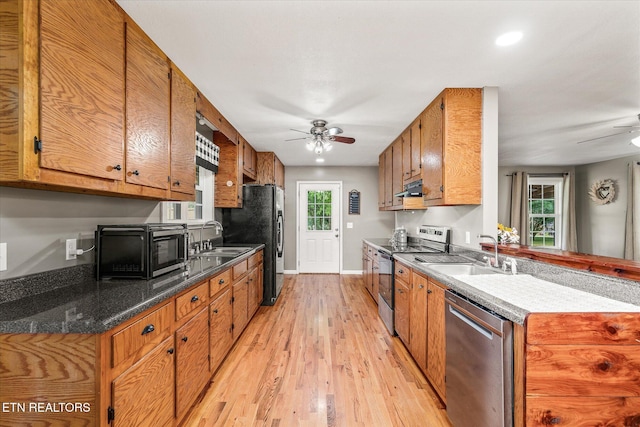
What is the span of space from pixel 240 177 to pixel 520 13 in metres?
3.23

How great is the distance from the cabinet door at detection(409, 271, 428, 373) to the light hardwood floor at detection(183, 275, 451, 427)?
16 centimetres

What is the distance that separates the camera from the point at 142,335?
1.25 metres

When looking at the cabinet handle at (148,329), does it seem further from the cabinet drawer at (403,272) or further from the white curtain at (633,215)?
the white curtain at (633,215)

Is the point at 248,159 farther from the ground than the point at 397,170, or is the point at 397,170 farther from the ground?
the point at 248,159

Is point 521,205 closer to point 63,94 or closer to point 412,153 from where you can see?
point 412,153

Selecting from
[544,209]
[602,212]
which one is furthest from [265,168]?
[602,212]

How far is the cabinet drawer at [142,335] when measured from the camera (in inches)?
43.2

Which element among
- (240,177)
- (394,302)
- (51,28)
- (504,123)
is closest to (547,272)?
(394,302)

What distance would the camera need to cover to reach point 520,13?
151 centimetres

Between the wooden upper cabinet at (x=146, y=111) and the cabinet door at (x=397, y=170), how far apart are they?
289 centimetres

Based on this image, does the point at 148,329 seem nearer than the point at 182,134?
Yes

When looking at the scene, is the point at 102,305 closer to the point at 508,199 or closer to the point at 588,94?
the point at 588,94

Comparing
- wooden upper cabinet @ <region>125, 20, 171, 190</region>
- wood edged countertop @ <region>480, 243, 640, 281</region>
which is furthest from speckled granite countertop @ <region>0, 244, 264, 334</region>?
wood edged countertop @ <region>480, 243, 640, 281</region>

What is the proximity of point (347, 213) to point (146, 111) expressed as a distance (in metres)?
4.68
